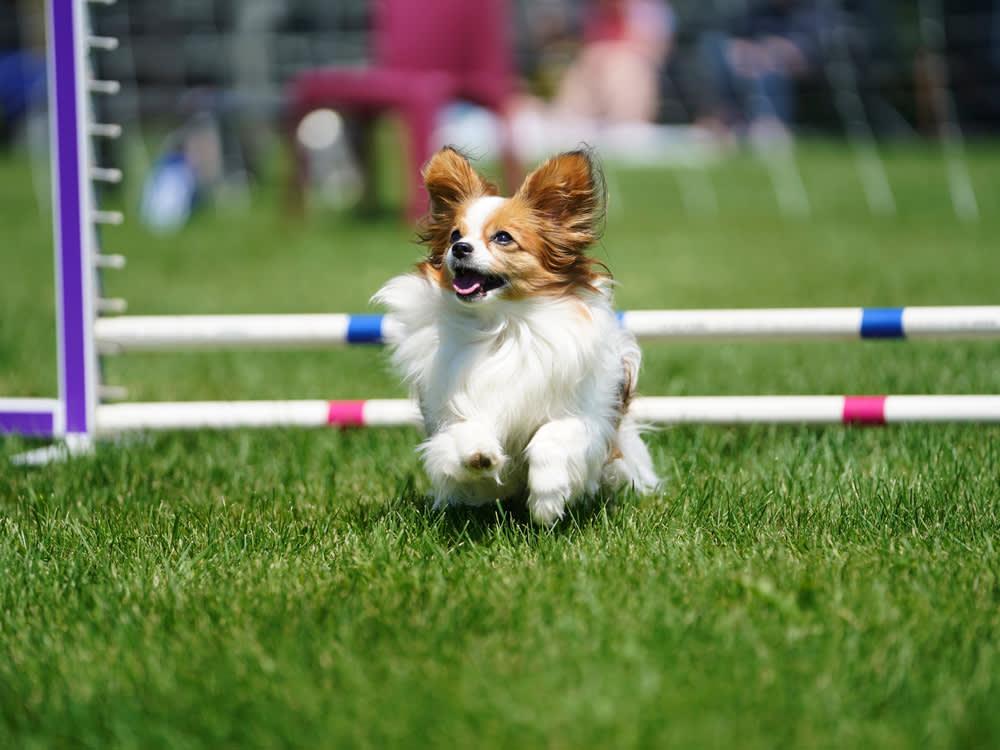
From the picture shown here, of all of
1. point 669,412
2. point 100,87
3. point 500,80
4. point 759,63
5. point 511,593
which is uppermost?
point 759,63

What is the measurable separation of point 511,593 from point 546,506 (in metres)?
0.37

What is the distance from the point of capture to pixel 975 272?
7059mm

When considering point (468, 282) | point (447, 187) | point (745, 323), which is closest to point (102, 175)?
point (447, 187)

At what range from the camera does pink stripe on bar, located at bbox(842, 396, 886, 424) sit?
3451mm

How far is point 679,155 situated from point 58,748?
1099 cm

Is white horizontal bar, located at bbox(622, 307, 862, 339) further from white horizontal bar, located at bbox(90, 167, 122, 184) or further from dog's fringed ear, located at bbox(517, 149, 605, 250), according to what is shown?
white horizontal bar, located at bbox(90, 167, 122, 184)

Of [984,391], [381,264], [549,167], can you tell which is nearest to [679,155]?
[381,264]

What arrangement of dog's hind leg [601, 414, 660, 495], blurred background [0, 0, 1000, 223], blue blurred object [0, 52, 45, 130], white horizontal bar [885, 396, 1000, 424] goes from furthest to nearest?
1. blue blurred object [0, 52, 45, 130]
2. blurred background [0, 0, 1000, 223]
3. white horizontal bar [885, 396, 1000, 424]
4. dog's hind leg [601, 414, 660, 495]

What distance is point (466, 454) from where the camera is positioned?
2.72 metres

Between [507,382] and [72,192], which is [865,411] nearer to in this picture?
[507,382]

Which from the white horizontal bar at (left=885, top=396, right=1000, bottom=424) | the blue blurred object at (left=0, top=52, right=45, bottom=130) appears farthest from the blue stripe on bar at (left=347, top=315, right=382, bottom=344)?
the blue blurred object at (left=0, top=52, right=45, bottom=130)

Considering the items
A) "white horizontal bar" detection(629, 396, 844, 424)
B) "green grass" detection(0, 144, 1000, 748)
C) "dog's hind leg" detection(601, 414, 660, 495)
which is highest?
"white horizontal bar" detection(629, 396, 844, 424)

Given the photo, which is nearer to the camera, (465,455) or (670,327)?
(465,455)

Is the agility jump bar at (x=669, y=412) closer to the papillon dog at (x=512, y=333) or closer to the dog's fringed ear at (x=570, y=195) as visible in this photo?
the papillon dog at (x=512, y=333)
